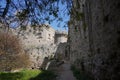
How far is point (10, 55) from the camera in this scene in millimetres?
22672

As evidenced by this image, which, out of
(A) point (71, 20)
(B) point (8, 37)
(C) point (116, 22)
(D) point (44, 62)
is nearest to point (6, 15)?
(A) point (71, 20)

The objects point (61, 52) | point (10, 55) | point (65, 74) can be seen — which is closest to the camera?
point (65, 74)

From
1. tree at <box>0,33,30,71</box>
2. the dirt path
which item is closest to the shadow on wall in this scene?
tree at <box>0,33,30,71</box>

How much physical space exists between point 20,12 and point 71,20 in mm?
1980

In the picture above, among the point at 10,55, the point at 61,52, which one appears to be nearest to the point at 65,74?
the point at 10,55

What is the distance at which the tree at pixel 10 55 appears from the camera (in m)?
21.8

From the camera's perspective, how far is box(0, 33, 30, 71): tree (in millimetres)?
21766

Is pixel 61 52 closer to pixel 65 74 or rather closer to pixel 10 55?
pixel 10 55

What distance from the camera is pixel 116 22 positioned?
19.4 ft

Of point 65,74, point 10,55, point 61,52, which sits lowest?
point 65,74

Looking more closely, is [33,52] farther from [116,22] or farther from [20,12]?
[116,22]

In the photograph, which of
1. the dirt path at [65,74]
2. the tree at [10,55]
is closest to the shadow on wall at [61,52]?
the tree at [10,55]

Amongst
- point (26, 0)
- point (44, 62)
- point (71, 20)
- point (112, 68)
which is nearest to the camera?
point (112, 68)

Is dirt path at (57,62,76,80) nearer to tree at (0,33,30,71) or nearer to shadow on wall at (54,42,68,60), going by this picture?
tree at (0,33,30,71)
